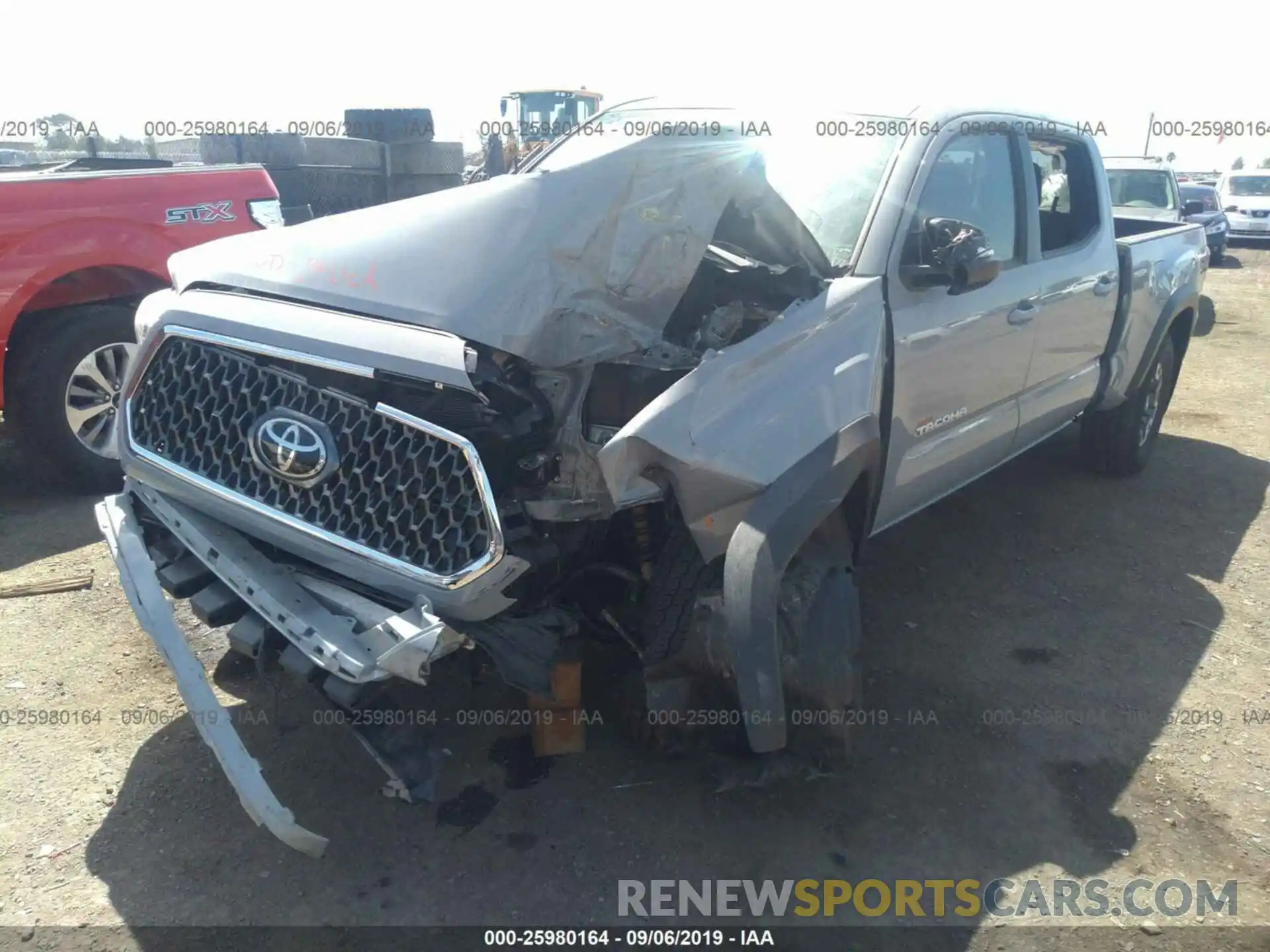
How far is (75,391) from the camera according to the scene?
5.03m

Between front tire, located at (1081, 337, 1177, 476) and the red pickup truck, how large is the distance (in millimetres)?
5244

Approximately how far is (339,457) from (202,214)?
12.0 feet

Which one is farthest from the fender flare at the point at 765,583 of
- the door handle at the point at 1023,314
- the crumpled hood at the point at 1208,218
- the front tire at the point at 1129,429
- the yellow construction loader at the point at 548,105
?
the crumpled hood at the point at 1208,218

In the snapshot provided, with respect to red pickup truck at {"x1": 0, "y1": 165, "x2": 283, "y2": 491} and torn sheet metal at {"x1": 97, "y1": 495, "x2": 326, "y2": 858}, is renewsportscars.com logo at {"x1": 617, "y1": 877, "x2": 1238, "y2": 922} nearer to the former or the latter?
torn sheet metal at {"x1": 97, "y1": 495, "x2": 326, "y2": 858}

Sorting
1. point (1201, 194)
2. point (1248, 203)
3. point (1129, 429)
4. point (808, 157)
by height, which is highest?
point (808, 157)

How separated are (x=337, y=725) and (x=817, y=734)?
161cm

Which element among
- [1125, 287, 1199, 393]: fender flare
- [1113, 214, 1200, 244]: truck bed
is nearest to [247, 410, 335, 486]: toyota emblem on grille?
[1125, 287, 1199, 393]: fender flare

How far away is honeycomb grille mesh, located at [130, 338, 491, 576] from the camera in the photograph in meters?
2.47

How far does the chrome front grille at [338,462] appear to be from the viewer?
2.46m

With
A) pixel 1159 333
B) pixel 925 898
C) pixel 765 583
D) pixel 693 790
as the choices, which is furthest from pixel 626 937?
pixel 1159 333

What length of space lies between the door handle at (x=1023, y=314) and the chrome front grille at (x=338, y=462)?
247 cm

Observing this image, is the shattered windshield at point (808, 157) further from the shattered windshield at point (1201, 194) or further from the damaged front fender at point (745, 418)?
the shattered windshield at point (1201, 194)

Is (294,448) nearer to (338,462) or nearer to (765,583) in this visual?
(338,462)

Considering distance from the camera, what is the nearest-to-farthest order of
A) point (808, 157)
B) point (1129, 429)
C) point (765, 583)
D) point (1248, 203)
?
1. point (765, 583)
2. point (808, 157)
3. point (1129, 429)
4. point (1248, 203)
